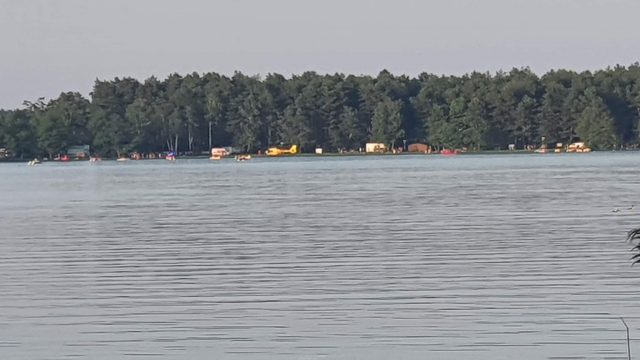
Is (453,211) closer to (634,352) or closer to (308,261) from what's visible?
(308,261)

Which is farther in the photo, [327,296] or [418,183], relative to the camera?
[418,183]

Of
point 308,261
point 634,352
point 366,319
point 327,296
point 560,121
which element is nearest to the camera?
point 634,352

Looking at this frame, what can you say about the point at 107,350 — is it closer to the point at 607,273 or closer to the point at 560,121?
the point at 607,273

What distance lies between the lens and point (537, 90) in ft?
640

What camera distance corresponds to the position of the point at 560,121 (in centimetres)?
18988

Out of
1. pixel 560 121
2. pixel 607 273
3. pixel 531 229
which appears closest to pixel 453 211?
pixel 531 229

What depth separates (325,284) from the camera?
2720cm

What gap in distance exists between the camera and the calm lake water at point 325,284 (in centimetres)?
2064

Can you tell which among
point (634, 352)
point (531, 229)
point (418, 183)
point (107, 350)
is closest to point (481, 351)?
point (634, 352)

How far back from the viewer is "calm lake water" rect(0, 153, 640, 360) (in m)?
20.6

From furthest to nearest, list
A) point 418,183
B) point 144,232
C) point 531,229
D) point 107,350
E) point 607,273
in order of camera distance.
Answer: point 418,183, point 144,232, point 531,229, point 607,273, point 107,350

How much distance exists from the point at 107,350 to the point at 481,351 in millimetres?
5015

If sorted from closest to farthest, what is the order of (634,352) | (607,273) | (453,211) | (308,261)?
(634,352)
(607,273)
(308,261)
(453,211)

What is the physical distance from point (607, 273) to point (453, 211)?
2253 cm
